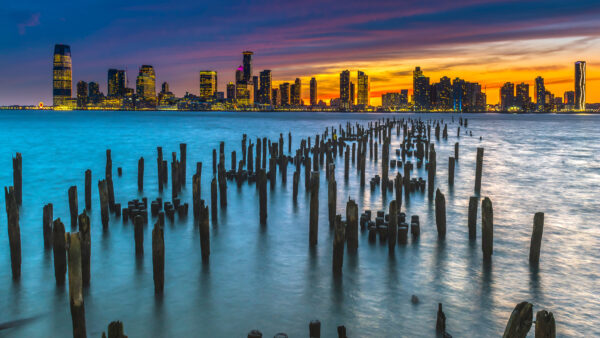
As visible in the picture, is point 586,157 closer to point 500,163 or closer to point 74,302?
point 500,163

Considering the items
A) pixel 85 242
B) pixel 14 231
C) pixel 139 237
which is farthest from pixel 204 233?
pixel 14 231

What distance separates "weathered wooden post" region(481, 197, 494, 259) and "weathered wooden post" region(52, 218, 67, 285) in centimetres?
829

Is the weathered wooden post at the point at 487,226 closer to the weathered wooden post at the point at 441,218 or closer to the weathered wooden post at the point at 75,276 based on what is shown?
the weathered wooden post at the point at 441,218

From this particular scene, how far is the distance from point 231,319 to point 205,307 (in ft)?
2.24

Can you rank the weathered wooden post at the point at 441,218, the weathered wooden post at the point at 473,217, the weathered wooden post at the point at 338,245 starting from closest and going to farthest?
the weathered wooden post at the point at 338,245 < the weathered wooden post at the point at 473,217 < the weathered wooden post at the point at 441,218

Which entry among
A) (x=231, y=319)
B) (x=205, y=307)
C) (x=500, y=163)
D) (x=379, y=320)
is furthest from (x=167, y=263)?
(x=500, y=163)

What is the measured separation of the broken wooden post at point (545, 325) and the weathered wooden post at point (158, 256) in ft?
19.0

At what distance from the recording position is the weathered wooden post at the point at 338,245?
8562 mm

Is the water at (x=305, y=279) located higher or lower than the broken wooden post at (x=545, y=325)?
lower

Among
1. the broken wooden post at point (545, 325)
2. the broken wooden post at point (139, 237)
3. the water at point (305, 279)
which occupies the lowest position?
the water at point (305, 279)

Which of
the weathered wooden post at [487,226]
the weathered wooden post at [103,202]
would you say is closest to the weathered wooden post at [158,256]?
the weathered wooden post at [103,202]

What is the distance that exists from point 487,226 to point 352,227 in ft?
9.88

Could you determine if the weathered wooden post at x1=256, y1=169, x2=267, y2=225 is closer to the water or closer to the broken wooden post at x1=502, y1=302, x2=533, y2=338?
the water

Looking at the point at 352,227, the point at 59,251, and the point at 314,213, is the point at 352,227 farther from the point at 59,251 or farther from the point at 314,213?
the point at 59,251
